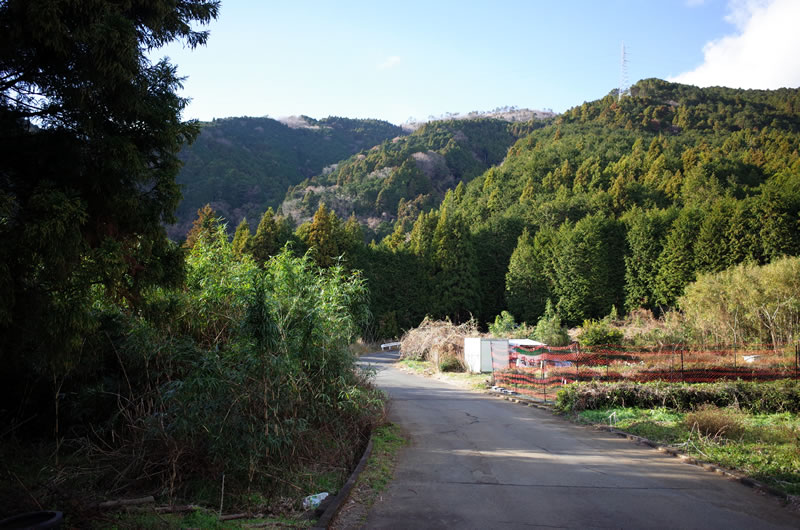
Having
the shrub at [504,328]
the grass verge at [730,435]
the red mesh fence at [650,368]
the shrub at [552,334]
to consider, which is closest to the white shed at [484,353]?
the red mesh fence at [650,368]

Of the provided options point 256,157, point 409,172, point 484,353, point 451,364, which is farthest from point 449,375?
point 256,157

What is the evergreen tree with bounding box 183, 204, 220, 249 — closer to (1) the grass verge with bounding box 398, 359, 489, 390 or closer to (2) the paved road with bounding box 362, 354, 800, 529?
(2) the paved road with bounding box 362, 354, 800, 529

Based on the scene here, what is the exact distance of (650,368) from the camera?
1509 centimetres

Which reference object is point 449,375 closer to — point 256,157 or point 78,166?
point 78,166

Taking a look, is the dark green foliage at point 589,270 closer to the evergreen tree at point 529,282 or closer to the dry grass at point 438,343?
the evergreen tree at point 529,282

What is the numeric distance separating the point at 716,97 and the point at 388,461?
91463 millimetres

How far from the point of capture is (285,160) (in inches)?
3319

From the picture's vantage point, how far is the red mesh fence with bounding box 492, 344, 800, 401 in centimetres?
1418

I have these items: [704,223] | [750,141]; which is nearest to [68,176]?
[704,223]

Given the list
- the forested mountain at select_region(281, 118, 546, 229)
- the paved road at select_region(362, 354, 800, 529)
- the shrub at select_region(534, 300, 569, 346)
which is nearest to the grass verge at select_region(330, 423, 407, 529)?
the paved road at select_region(362, 354, 800, 529)

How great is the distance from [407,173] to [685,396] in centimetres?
6503

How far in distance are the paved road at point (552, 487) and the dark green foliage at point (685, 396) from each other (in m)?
1.83

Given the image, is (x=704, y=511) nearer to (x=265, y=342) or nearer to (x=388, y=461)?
(x=388, y=461)

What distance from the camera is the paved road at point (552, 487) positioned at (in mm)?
4785
